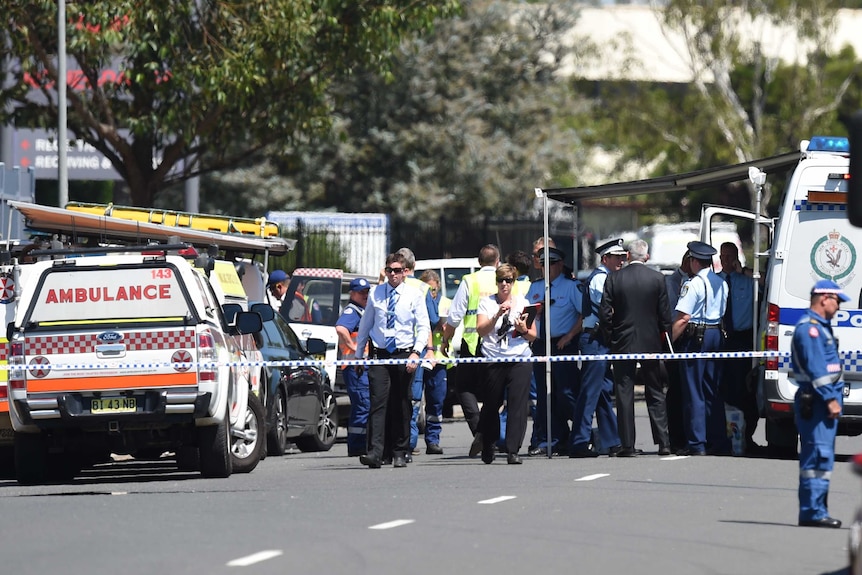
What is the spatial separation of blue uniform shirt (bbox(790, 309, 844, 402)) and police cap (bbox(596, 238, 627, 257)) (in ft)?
16.9

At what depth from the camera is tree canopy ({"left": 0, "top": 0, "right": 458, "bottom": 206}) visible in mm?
23766

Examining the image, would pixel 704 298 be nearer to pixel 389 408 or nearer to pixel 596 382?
pixel 596 382

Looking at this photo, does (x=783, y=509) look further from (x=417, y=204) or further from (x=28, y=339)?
(x=417, y=204)

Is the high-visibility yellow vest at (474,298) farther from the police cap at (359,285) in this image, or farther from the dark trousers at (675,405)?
the dark trousers at (675,405)

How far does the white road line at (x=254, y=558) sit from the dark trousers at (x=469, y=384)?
5.92m

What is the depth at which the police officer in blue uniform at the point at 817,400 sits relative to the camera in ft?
34.9

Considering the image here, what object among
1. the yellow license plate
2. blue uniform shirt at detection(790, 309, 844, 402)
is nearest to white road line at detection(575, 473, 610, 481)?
blue uniform shirt at detection(790, 309, 844, 402)

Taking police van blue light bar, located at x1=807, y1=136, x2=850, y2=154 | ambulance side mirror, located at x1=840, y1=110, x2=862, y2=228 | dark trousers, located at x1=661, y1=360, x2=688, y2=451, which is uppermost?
police van blue light bar, located at x1=807, y1=136, x2=850, y2=154

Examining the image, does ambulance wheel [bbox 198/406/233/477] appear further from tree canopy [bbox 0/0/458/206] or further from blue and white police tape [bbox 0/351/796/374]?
tree canopy [bbox 0/0/458/206]

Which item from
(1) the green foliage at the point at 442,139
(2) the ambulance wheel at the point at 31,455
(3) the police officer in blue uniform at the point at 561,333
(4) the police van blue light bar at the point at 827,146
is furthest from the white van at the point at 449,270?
(1) the green foliage at the point at 442,139

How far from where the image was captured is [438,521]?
10.9 metres

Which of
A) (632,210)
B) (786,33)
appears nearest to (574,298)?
(786,33)

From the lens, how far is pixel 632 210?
6631 cm

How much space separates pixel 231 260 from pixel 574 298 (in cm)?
455
